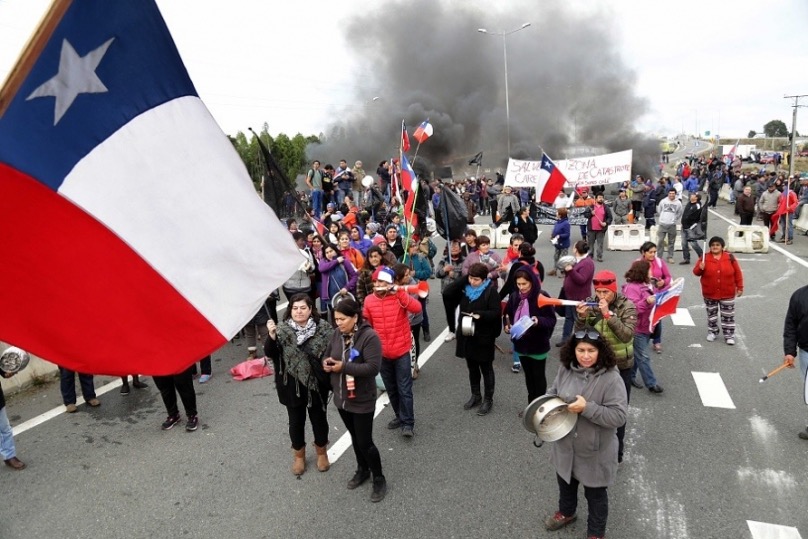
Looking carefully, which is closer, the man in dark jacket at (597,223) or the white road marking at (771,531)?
the white road marking at (771,531)

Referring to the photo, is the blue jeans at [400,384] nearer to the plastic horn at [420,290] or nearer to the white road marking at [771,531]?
the plastic horn at [420,290]

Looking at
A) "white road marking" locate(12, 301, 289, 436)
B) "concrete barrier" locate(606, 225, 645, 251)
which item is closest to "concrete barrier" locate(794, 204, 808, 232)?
"concrete barrier" locate(606, 225, 645, 251)

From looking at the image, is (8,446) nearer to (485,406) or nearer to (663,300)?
(485,406)

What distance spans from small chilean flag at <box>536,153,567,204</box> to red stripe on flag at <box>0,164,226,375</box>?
10495mm

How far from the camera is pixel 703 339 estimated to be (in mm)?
7172

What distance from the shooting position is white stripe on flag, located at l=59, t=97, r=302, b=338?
2129mm

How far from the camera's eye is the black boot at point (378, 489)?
13.2 feet

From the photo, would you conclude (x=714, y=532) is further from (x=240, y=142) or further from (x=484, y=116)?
(x=240, y=142)

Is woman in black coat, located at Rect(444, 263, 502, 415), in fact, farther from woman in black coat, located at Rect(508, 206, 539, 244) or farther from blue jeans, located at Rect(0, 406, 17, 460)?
woman in black coat, located at Rect(508, 206, 539, 244)

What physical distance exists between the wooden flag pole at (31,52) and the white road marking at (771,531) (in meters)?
4.61

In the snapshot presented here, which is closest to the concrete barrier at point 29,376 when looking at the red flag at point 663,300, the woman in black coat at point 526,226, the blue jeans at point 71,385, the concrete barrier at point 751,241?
the blue jeans at point 71,385

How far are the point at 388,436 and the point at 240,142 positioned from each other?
40409mm

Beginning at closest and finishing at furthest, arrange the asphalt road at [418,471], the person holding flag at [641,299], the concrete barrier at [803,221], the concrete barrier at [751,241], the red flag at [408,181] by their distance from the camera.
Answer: the asphalt road at [418,471] < the person holding flag at [641,299] < the red flag at [408,181] < the concrete barrier at [751,241] < the concrete barrier at [803,221]

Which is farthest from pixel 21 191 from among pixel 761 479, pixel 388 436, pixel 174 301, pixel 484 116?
pixel 484 116
